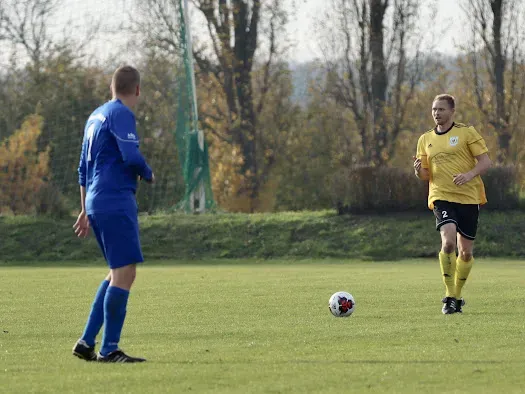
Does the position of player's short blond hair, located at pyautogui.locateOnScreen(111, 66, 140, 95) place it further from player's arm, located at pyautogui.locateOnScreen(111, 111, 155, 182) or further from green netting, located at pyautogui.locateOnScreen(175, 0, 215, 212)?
green netting, located at pyautogui.locateOnScreen(175, 0, 215, 212)

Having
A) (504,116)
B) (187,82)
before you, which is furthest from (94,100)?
(504,116)

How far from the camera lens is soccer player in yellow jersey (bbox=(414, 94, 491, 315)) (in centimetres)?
1169

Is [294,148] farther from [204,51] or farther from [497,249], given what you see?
[497,249]

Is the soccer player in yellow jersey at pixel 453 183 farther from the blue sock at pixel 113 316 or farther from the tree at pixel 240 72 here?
the tree at pixel 240 72

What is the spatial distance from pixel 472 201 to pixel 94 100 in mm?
24391

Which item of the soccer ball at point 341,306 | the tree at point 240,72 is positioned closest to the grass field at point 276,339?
the soccer ball at point 341,306

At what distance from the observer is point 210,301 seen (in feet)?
41.5

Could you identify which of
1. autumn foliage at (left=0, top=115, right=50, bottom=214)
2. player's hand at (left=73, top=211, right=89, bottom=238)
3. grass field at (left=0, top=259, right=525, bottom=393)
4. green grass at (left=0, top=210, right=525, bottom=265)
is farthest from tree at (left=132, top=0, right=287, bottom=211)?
player's hand at (left=73, top=211, right=89, bottom=238)

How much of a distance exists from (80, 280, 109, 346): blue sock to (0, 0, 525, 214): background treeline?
18.8 m

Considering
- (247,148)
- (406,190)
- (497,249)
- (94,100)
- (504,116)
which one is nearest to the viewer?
(497,249)

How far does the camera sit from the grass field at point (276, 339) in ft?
21.5

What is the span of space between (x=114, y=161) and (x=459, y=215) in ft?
16.7

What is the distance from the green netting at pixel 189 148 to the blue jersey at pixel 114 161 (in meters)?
21.0

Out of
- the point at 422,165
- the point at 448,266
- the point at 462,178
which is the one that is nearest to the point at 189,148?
the point at 422,165
